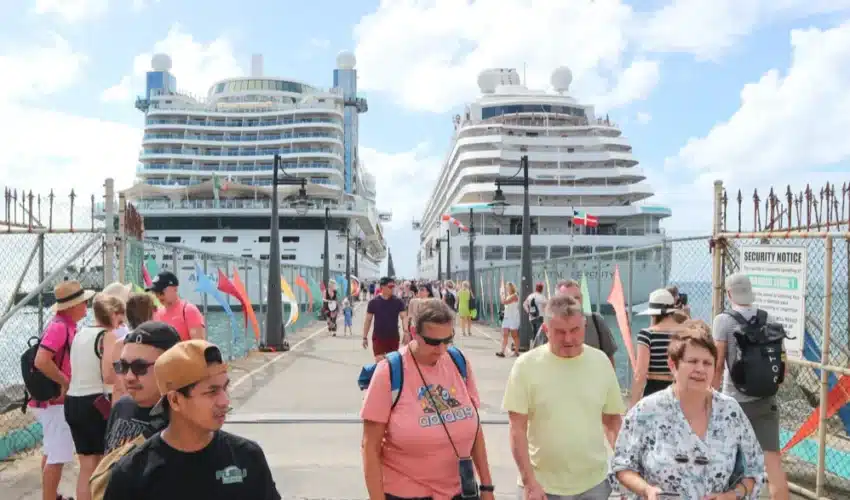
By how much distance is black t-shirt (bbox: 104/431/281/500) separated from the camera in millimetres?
2041

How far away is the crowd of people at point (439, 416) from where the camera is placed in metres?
2.15

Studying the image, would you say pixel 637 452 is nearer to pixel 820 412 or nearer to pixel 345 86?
pixel 820 412

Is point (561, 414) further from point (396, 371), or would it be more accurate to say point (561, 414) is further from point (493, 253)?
point (493, 253)

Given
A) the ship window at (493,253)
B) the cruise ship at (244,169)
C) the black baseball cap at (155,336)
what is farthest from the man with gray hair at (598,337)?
the cruise ship at (244,169)

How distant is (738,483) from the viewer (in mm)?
2760

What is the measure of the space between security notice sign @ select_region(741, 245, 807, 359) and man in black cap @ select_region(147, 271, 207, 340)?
455 cm

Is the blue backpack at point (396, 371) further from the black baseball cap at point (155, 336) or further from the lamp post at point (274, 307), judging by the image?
the lamp post at point (274, 307)

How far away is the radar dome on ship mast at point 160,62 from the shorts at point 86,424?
72948 mm

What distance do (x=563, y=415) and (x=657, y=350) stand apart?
185 cm

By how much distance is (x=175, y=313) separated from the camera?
241 inches

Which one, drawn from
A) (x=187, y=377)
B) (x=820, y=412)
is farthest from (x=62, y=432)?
(x=820, y=412)

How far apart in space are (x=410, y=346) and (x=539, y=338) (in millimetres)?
2564

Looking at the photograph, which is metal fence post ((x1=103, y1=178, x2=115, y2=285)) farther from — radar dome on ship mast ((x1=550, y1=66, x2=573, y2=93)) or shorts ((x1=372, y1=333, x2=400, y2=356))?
radar dome on ship mast ((x1=550, y1=66, x2=573, y2=93))

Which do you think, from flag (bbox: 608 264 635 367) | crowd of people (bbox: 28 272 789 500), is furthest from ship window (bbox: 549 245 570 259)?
crowd of people (bbox: 28 272 789 500)
